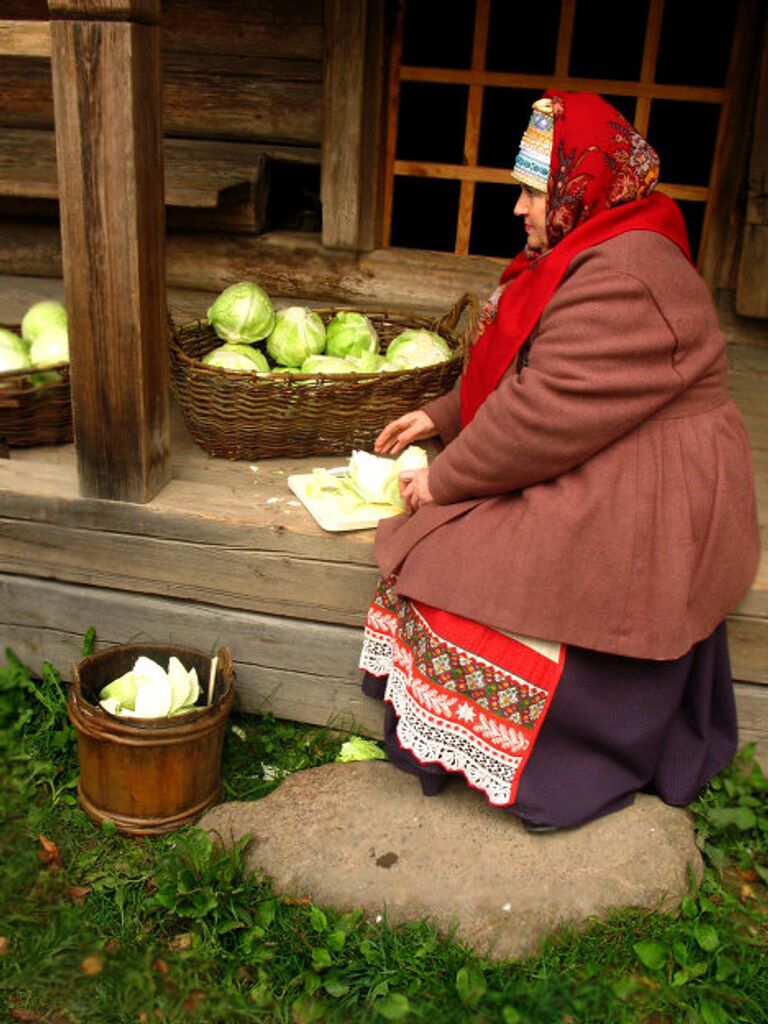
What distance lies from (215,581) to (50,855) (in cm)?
88

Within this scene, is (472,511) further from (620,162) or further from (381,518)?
(620,162)

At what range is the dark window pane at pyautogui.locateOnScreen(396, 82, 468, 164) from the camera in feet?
16.1

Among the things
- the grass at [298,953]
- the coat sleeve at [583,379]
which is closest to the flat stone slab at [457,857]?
the grass at [298,953]

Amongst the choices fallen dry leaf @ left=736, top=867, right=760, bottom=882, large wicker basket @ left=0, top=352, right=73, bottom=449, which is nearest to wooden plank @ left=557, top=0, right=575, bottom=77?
large wicker basket @ left=0, top=352, right=73, bottom=449

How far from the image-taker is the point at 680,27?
4.52 m

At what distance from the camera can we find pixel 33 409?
358 centimetres

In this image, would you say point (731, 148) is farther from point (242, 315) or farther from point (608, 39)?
point (242, 315)

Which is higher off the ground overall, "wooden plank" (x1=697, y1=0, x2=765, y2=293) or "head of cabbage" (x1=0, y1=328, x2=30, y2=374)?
"wooden plank" (x1=697, y1=0, x2=765, y2=293)

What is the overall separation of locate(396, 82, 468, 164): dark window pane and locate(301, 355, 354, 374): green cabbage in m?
1.66

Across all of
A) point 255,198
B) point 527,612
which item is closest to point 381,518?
point 527,612

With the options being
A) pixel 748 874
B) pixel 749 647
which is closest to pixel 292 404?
pixel 749 647

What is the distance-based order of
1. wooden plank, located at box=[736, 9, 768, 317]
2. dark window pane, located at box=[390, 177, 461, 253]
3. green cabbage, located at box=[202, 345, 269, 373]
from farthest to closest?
1. dark window pane, located at box=[390, 177, 461, 253]
2. wooden plank, located at box=[736, 9, 768, 317]
3. green cabbage, located at box=[202, 345, 269, 373]

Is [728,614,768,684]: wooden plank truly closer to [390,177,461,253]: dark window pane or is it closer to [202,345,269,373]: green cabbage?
[202,345,269,373]: green cabbage

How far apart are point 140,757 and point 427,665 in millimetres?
796
